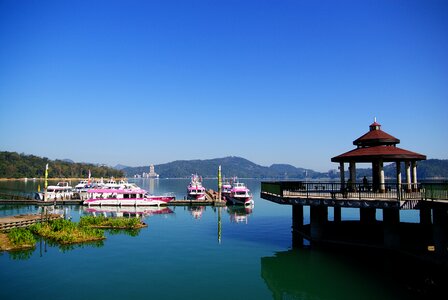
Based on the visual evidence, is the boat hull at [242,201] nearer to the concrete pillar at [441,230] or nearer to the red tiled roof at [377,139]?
the red tiled roof at [377,139]

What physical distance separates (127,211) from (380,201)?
53.3 m

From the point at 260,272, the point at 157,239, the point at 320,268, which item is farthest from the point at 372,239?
the point at 157,239

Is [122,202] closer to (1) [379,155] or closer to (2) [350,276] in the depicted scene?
(2) [350,276]

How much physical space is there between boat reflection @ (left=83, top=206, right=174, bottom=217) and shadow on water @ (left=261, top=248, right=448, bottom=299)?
39.0 m

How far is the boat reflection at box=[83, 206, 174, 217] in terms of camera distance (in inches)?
2530

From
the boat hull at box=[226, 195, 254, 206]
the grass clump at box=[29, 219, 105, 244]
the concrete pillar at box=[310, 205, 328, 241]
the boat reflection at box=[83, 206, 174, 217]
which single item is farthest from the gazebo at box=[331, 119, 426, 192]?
the boat hull at box=[226, 195, 254, 206]

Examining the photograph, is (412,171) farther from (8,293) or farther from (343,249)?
(8,293)

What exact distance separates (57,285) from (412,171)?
2874cm

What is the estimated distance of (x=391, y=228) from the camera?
26500 millimetres

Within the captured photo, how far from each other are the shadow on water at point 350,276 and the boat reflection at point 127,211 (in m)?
39.0

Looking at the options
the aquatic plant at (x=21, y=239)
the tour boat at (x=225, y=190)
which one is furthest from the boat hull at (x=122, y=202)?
the aquatic plant at (x=21, y=239)

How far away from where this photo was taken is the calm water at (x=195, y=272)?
73.0 ft

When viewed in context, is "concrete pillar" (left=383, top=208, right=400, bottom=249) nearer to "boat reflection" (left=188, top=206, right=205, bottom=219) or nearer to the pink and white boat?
"boat reflection" (left=188, top=206, right=205, bottom=219)

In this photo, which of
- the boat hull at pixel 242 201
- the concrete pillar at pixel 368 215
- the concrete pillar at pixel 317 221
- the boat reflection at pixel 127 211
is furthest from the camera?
the boat hull at pixel 242 201
